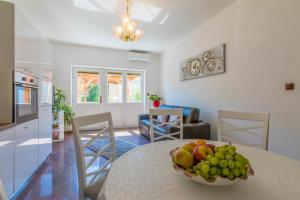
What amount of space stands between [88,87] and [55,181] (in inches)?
140

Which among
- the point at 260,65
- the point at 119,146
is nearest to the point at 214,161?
the point at 260,65

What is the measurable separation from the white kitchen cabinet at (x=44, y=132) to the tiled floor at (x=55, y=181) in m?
0.19

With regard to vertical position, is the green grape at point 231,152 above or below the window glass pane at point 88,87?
below

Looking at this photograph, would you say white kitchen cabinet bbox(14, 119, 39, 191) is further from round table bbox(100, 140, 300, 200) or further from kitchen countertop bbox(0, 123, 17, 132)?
round table bbox(100, 140, 300, 200)

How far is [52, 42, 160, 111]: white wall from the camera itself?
477 centimetres

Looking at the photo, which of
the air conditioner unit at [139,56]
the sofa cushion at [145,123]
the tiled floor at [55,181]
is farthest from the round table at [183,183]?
the air conditioner unit at [139,56]

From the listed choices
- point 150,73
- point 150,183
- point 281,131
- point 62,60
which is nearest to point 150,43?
point 150,73

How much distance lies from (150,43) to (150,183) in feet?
14.9

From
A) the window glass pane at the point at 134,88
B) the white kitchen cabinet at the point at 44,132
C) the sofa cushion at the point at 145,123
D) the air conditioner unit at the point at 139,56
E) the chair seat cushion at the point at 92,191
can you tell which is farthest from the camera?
the window glass pane at the point at 134,88

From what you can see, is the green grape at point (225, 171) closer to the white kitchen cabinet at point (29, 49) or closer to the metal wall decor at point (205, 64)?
the white kitchen cabinet at point (29, 49)

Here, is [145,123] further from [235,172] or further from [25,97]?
[235,172]

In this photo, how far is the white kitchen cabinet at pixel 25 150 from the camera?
1.75 metres

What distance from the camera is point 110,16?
10.5 ft

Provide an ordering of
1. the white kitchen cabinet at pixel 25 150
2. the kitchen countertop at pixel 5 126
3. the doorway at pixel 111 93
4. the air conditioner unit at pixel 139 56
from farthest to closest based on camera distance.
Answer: the air conditioner unit at pixel 139 56
the doorway at pixel 111 93
the white kitchen cabinet at pixel 25 150
the kitchen countertop at pixel 5 126
